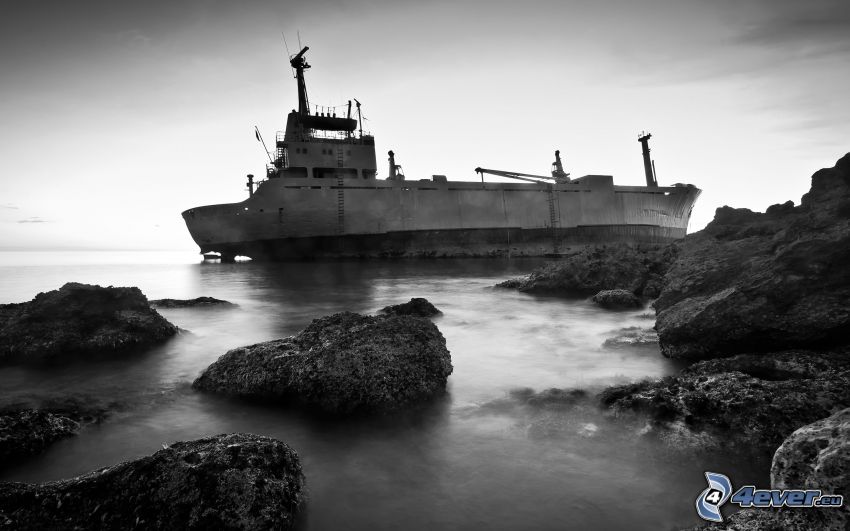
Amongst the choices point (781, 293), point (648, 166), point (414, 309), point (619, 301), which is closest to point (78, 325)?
point (414, 309)

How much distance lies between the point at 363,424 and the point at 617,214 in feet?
140

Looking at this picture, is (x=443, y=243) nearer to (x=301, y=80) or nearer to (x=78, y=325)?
(x=301, y=80)

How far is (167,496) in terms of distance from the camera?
7.07ft

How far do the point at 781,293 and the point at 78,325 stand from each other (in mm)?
9779

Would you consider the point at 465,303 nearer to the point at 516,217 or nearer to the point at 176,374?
the point at 176,374

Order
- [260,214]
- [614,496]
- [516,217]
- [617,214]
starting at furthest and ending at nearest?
[617,214], [516,217], [260,214], [614,496]

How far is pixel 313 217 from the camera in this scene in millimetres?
30797

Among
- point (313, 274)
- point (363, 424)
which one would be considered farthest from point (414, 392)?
point (313, 274)

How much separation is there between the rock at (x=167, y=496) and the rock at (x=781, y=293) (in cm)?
483

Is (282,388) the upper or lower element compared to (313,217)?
lower

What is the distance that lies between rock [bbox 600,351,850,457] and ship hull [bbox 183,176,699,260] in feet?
96.2

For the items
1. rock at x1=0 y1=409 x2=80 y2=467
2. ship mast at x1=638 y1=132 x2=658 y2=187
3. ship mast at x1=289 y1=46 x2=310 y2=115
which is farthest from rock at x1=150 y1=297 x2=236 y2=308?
ship mast at x1=638 y1=132 x2=658 y2=187

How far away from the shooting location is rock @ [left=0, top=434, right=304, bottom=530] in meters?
2.07

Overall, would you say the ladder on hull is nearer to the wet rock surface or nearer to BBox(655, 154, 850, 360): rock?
BBox(655, 154, 850, 360): rock
